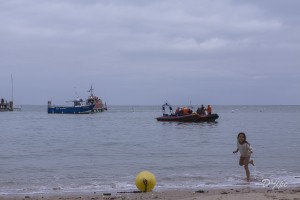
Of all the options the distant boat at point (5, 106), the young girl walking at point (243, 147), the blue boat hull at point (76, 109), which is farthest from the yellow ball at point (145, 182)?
the distant boat at point (5, 106)

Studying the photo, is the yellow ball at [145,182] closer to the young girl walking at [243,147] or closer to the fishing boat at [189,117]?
the young girl walking at [243,147]

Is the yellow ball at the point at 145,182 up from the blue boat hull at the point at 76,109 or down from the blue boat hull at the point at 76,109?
down

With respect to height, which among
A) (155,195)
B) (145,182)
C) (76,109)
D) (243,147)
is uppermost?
(76,109)

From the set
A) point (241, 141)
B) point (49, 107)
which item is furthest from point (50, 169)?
point (49, 107)

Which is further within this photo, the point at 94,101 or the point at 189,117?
the point at 94,101

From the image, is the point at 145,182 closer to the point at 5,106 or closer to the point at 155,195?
the point at 155,195

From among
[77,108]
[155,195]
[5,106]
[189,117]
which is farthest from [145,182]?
[5,106]

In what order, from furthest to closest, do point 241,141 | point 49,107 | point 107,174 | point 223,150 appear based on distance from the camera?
point 49,107 < point 223,150 < point 107,174 < point 241,141

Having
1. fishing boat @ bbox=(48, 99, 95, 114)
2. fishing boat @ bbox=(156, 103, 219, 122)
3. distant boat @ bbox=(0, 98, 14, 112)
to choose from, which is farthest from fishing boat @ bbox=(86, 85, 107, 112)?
fishing boat @ bbox=(156, 103, 219, 122)

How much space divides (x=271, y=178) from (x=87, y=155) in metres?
9.44

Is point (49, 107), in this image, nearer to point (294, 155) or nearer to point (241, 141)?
point (294, 155)

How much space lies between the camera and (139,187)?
11.3 metres

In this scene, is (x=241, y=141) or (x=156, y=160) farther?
(x=156, y=160)

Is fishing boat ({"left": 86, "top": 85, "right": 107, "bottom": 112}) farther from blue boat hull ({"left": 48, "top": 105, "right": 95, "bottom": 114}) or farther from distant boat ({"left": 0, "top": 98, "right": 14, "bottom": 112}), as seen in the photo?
distant boat ({"left": 0, "top": 98, "right": 14, "bottom": 112})
